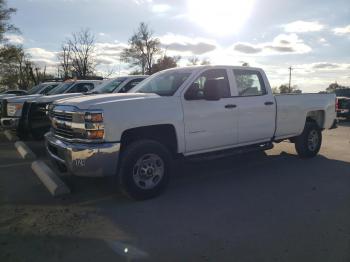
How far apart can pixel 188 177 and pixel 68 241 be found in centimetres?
309

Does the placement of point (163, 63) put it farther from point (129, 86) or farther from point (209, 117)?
point (209, 117)

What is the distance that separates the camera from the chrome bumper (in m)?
10.6

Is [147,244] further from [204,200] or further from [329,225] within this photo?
[329,225]

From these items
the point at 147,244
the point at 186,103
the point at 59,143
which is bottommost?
the point at 147,244

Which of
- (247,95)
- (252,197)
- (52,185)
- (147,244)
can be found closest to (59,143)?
(52,185)

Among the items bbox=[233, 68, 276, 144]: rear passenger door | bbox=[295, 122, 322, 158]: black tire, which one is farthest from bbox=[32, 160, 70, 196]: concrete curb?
bbox=[295, 122, 322, 158]: black tire

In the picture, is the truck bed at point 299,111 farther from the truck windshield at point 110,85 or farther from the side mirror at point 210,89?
the truck windshield at point 110,85

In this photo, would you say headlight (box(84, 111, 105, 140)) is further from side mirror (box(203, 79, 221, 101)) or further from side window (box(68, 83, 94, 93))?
side window (box(68, 83, 94, 93))

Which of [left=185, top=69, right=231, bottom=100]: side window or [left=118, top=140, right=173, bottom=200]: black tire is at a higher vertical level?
[left=185, top=69, right=231, bottom=100]: side window

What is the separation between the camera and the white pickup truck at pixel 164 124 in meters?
4.97

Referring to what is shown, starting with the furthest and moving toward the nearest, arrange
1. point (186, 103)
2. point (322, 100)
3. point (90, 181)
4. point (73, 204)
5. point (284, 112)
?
point (322, 100) < point (284, 112) < point (90, 181) < point (186, 103) < point (73, 204)

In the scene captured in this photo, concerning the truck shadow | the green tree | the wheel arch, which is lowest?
the truck shadow

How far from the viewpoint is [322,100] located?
8586 millimetres

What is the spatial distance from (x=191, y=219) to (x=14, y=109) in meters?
8.13
